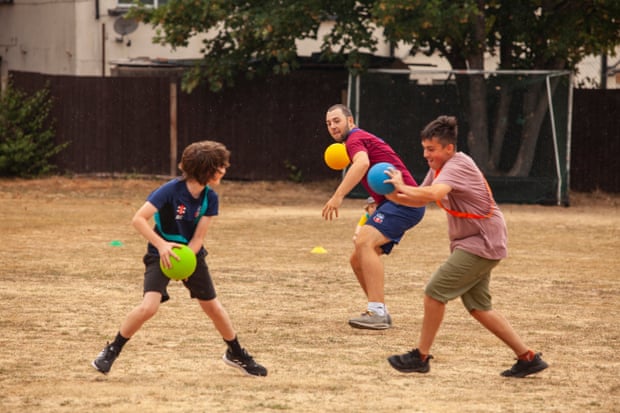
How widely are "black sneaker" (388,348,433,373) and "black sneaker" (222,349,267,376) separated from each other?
2.73ft

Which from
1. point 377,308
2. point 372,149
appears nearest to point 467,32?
point 372,149

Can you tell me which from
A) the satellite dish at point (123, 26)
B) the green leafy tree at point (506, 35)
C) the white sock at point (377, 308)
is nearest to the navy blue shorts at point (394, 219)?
the white sock at point (377, 308)

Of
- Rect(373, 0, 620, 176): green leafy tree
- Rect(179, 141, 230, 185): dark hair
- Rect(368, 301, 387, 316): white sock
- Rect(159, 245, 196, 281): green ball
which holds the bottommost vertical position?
Rect(368, 301, 387, 316): white sock

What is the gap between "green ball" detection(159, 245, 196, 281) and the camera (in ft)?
21.1

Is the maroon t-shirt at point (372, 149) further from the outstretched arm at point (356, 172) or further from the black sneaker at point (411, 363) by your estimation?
the black sneaker at point (411, 363)

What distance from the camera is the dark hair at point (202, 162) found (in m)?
6.45

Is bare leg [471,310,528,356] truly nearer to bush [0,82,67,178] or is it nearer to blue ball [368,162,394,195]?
blue ball [368,162,394,195]

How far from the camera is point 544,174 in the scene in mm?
20219

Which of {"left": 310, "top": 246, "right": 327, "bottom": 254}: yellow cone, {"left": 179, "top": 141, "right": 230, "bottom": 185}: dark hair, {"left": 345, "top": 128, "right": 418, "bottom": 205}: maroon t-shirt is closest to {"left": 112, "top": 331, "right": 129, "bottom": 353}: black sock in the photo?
{"left": 179, "top": 141, "right": 230, "bottom": 185}: dark hair

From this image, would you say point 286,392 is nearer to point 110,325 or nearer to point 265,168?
point 110,325

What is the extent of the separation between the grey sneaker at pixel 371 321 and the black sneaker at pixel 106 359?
2356mm

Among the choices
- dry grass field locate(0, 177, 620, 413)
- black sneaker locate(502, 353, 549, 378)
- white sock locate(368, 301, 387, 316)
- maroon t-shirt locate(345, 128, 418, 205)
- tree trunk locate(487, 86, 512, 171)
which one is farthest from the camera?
tree trunk locate(487, 86, 512, 171)

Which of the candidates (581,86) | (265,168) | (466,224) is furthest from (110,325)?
(581,86)

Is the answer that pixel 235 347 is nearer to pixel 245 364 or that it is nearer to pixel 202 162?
pixel 245 364
